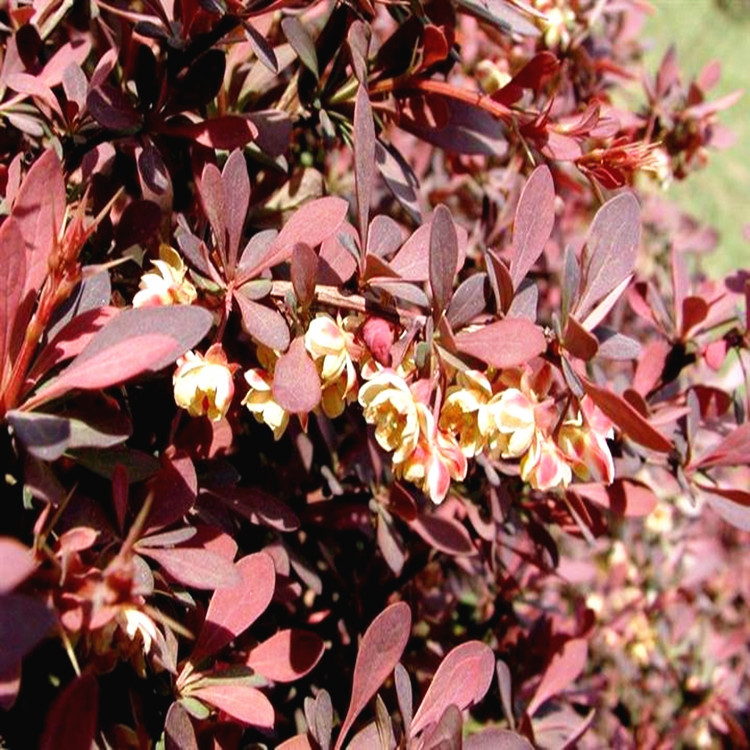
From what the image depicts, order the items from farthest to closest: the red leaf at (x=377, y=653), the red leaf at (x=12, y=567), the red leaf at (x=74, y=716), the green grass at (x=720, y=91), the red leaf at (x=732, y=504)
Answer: the green grass at (x=720, y=91) → the red leaf at (x=732, y=504) → the red leaf at (x=377, y=653) → the red leaf at (x=74, y=716) → the red leaf at (x=12, y=567)

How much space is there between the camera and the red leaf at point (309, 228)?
856mm

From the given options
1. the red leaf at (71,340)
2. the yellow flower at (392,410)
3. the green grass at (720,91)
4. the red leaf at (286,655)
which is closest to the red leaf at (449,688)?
the red leaf at (286,655)

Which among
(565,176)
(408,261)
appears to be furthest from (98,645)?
(565,176)

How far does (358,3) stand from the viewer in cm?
101

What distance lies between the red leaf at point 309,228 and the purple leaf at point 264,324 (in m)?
0.04

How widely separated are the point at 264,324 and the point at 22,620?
33 cm

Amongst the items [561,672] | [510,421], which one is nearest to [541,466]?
[510,421]

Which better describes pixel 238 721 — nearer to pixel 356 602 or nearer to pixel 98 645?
pixel 98 645

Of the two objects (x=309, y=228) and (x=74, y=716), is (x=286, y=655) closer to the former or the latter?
(x=74, y=716)

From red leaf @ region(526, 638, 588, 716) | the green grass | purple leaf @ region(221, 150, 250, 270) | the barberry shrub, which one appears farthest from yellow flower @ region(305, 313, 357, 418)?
the green grass

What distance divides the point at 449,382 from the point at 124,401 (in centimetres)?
31

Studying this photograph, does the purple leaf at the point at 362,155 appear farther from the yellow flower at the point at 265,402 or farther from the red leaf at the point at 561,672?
the red leaf at the point at 561,672

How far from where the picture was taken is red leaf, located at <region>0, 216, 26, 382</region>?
716 millimetres

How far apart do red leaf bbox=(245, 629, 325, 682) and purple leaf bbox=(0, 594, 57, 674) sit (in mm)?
398
